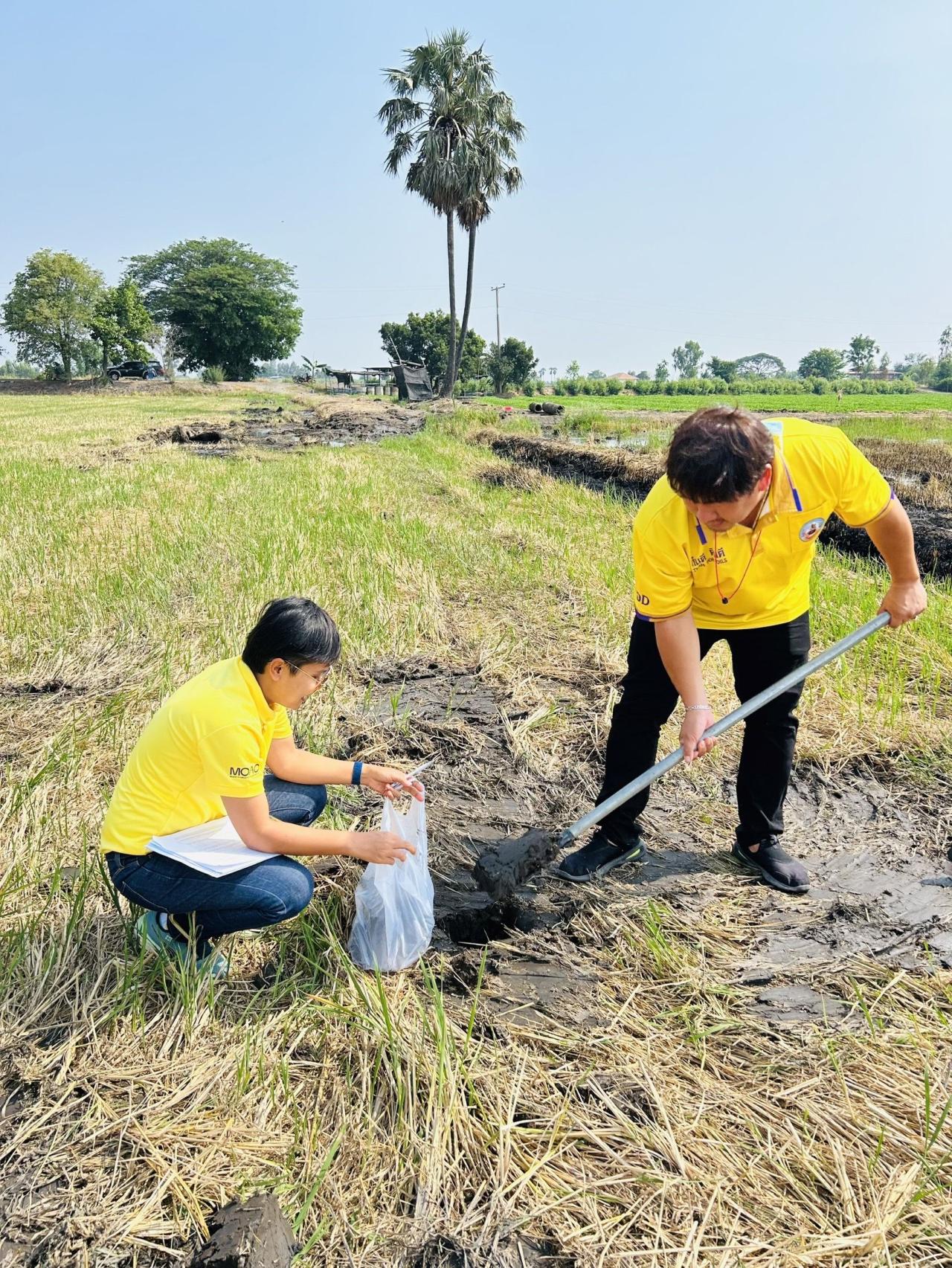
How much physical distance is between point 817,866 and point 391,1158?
175 cm

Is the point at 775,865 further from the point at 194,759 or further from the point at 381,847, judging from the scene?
the point at 194,759

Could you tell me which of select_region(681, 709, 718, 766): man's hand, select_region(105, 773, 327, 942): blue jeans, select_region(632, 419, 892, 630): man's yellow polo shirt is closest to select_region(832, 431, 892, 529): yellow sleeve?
select_region(632, 419, 892, 630): man's yellow polo shirt

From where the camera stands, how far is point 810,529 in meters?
2.21

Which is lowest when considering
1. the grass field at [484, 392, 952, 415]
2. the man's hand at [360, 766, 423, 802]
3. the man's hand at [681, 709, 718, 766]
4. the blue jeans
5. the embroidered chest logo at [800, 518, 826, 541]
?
the blue jeans

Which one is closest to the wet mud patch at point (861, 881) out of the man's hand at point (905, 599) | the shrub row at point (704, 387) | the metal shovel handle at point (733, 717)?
the metal shovel handle at point (733, 717)

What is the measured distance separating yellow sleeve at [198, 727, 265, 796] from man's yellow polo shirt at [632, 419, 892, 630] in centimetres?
112

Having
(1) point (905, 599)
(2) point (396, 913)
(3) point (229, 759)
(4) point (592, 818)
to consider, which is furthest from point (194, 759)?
(1) point (905, 599)

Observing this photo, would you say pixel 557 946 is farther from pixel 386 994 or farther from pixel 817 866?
pixel 817 866

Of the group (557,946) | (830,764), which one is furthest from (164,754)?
(830,764)

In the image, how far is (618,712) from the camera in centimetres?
260

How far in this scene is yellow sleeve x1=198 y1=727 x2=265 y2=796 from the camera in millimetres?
1829

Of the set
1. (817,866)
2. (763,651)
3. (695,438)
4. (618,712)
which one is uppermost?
(695,438)

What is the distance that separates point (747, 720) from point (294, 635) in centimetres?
153

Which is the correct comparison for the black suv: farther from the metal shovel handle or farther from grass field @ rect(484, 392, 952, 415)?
the metal shovel handle
